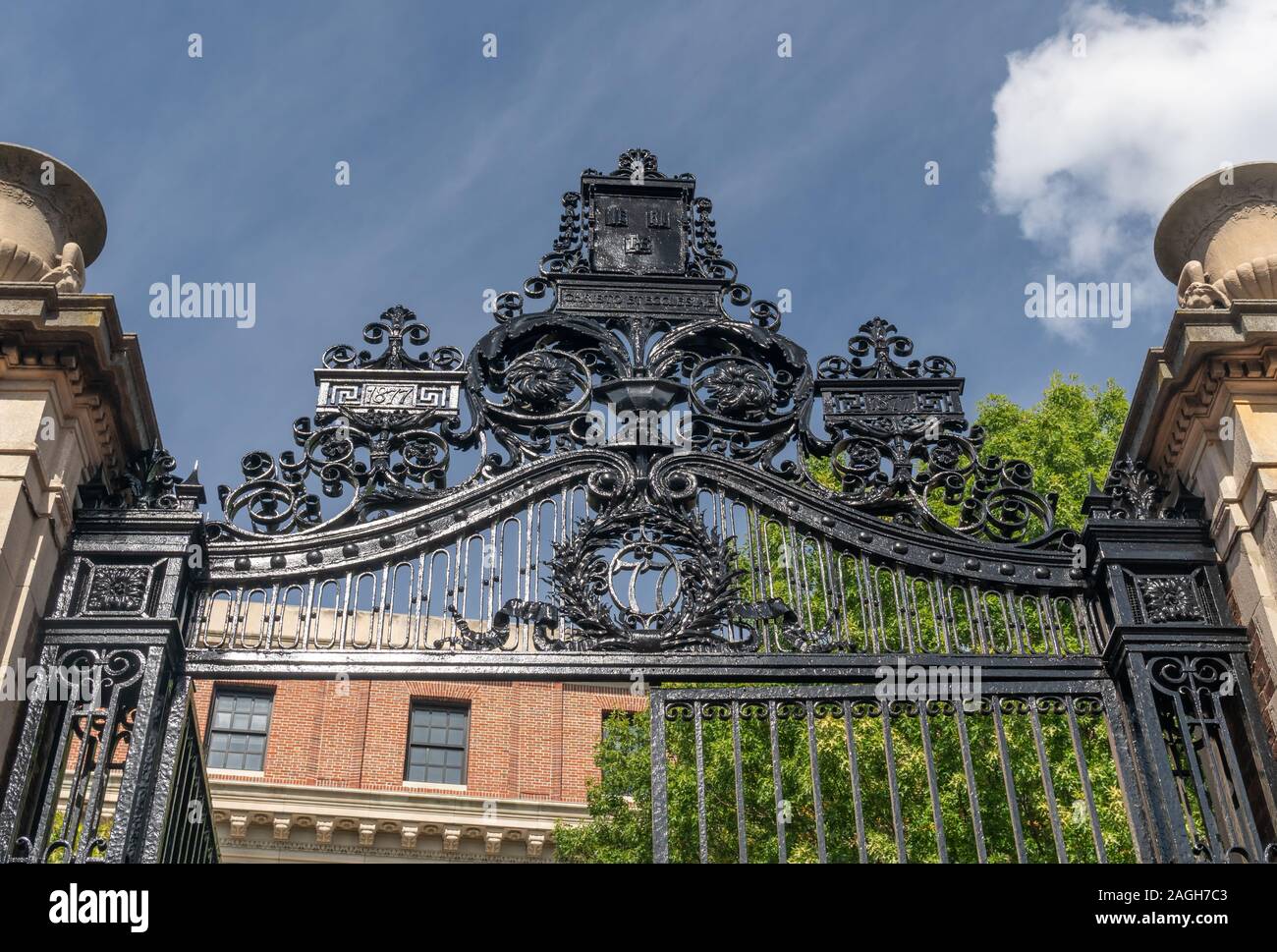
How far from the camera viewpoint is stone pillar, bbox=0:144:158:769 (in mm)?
7578

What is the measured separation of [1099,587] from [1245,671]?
910mm

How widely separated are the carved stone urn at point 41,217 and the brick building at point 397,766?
1431 centimetres

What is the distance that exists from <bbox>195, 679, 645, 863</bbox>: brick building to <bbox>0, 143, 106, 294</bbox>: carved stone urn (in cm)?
1431

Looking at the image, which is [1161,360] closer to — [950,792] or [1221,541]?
[1221,541]

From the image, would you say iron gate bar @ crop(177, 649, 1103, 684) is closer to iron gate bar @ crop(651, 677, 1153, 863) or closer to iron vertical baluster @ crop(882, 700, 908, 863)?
iron gate bar @ crop(651, 677, 1153, 863)

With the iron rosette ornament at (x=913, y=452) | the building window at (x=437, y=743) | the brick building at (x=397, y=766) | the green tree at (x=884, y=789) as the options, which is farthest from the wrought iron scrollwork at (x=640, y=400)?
the building window at (x=437, y=743)

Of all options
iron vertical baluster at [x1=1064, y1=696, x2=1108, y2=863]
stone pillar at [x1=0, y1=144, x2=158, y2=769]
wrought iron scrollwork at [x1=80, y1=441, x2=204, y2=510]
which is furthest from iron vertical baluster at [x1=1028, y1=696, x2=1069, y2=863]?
stone pillar at [x1=0, y1=144, x2=158, y2=769]

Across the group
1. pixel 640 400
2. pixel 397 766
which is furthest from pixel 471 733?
pixel 640 400

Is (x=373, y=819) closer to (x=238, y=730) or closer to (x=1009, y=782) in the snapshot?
(x=238, y=730)

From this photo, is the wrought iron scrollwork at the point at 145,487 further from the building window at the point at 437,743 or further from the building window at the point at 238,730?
the building window at the point at 437,743

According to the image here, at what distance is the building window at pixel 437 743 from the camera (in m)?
25.2
